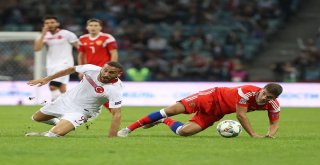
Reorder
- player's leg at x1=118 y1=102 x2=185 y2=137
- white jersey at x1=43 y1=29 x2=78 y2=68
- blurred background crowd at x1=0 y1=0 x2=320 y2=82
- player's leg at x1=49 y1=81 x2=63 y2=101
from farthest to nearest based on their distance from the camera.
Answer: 1. blurred background crowd at x1=0 y1=0 x2=320 y2=82
2. player's leg at x1=49 y1=81 x2=63 y2=101
3. white jersey at x1=43 y1=29 x2=78 y2=68
4. player's leg at x1=118 y1=102 x2=185 y2=137

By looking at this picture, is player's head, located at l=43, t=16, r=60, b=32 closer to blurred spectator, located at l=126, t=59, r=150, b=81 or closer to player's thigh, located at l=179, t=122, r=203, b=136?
player's thigh, located at l=179, t=122, r=203, b=136

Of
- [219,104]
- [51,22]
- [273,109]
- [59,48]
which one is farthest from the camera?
[59,48]

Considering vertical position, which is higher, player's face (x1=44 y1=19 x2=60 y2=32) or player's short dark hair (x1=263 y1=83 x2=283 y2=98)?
player's face (x1=44 y1=19 x2=60 y2=32)

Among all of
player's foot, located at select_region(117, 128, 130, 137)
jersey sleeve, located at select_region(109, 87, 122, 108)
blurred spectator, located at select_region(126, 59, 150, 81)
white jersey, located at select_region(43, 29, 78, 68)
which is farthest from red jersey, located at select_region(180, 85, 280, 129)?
blurred spectator, located at select_region(126, 59, 150, 81)

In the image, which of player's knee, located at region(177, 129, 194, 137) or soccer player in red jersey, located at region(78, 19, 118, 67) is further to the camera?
soccer player in red jersey, located at region(78, 19, 118, 67)

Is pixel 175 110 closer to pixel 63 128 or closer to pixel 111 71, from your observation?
pixel 111 71

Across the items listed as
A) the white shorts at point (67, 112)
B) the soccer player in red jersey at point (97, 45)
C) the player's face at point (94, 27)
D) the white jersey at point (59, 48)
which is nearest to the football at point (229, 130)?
the white shorts at point (67, 112)

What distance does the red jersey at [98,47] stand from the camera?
14992 millimetres

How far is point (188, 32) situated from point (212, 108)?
1603 centimetres

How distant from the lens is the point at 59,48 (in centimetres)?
1644

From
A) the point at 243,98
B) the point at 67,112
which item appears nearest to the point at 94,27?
the point at 67,112

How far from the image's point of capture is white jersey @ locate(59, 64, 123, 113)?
10.8 metres

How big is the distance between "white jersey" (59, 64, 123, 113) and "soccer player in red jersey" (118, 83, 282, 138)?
21.6 inches

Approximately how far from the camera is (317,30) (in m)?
28.7
